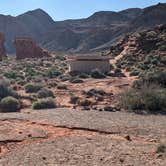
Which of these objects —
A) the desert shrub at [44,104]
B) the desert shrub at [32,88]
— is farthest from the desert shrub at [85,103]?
the desert shrub at [32,88]

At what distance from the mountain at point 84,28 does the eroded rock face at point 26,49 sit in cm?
4043

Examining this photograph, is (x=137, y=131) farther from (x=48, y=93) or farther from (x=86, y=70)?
(x=86, y=70)

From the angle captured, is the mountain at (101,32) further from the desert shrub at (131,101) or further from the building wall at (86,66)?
the desert shrub at (131,101)

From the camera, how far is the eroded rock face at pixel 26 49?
8617cm

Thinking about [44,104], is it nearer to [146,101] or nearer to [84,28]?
[146,101]

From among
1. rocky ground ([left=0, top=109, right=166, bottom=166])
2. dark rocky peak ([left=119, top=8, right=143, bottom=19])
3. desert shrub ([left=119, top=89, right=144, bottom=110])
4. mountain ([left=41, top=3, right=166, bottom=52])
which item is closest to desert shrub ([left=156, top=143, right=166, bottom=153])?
rocky ground ([left=0, top=109, right=166, bottom=166])

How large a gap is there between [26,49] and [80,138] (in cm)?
6958

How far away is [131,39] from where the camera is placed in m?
69.1

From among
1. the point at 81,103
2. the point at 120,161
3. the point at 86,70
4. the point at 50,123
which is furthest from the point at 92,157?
the point at 86,70

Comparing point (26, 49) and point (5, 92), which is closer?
point (5, 92)

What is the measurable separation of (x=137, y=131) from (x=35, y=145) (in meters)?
5.03

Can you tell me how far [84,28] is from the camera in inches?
6644

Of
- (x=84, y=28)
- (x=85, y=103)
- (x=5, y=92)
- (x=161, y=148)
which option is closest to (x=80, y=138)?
(x=161, y=148)

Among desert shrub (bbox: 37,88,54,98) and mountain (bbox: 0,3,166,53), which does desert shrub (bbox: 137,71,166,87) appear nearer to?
desert shrub (bbox: 37,88,54,98)
